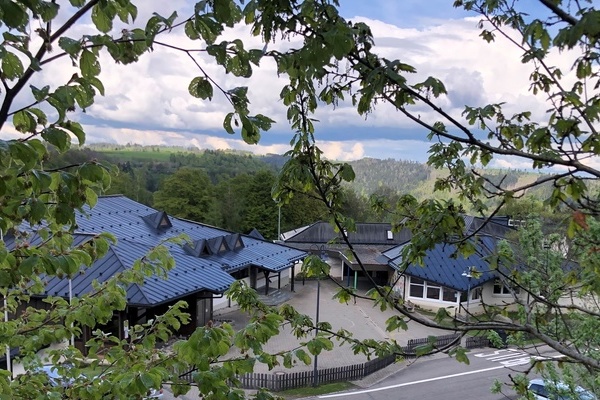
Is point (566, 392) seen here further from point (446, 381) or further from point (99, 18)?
point (446, 381)

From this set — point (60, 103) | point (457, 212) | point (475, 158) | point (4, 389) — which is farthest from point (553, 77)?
point (4, 389)

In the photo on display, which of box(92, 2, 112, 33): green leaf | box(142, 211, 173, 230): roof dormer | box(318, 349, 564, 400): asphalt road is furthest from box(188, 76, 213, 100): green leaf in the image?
box(142, 211, 173, 230): roof dormer

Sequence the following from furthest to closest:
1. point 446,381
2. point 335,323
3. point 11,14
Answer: point 335,323 → point 446,381 → point 11,14

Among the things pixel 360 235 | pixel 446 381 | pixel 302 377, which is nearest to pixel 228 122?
pixel 302 377

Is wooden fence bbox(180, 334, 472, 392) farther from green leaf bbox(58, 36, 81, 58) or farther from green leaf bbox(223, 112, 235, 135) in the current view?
green leaf bbox(58, 36, 81, 58)

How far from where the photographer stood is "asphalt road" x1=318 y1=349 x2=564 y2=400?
16.0 m

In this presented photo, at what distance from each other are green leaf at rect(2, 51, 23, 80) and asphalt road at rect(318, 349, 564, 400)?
621 inches

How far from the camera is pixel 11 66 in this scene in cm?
199

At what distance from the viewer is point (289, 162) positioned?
10.3 ft

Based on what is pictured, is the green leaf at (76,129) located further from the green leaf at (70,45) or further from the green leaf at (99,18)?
the green leaf at (99,18)

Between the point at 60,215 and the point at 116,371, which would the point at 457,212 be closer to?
the point at 60,215

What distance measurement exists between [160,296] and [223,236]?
985 cm

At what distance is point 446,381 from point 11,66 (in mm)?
19115

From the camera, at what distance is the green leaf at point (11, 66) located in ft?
6.45
